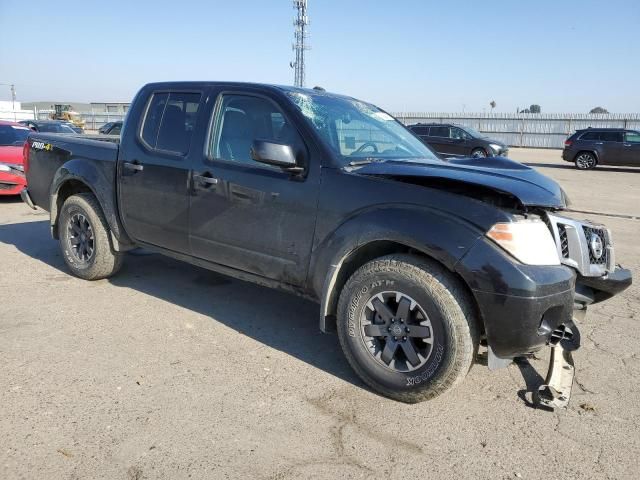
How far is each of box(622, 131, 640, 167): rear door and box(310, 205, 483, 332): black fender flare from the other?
20996mm

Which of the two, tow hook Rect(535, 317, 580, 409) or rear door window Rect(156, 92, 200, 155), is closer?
tow hook Rect(535, 317, 580, 409)

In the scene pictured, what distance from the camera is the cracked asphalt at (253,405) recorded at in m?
2.46

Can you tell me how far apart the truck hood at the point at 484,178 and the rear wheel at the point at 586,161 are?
66.9 ft

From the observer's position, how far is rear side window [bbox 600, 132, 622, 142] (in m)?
20.7

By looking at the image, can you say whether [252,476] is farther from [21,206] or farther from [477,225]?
[21,206]

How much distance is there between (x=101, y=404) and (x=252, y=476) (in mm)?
1092

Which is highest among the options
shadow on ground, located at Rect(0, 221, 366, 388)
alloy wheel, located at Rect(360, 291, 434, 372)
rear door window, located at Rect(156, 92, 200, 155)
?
rear door window, located at Rect(156, 92, 200, 155)

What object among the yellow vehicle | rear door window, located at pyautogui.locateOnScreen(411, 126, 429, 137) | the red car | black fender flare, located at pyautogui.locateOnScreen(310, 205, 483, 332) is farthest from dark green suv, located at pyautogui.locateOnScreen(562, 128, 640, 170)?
the yellow vehicle

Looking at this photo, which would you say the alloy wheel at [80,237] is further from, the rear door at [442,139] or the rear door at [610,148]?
the rear door at [610,148]

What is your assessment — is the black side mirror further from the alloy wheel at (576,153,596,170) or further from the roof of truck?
the alloy wheel at (576,153,596,170)

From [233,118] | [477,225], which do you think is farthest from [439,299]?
[233,118]

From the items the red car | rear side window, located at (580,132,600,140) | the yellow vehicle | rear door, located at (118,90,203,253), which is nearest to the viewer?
rear door, located at (118,90,203,253)

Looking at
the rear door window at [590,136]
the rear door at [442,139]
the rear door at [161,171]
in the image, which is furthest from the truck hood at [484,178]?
the rear door window at [590,136]

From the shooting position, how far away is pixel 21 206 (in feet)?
30.9
